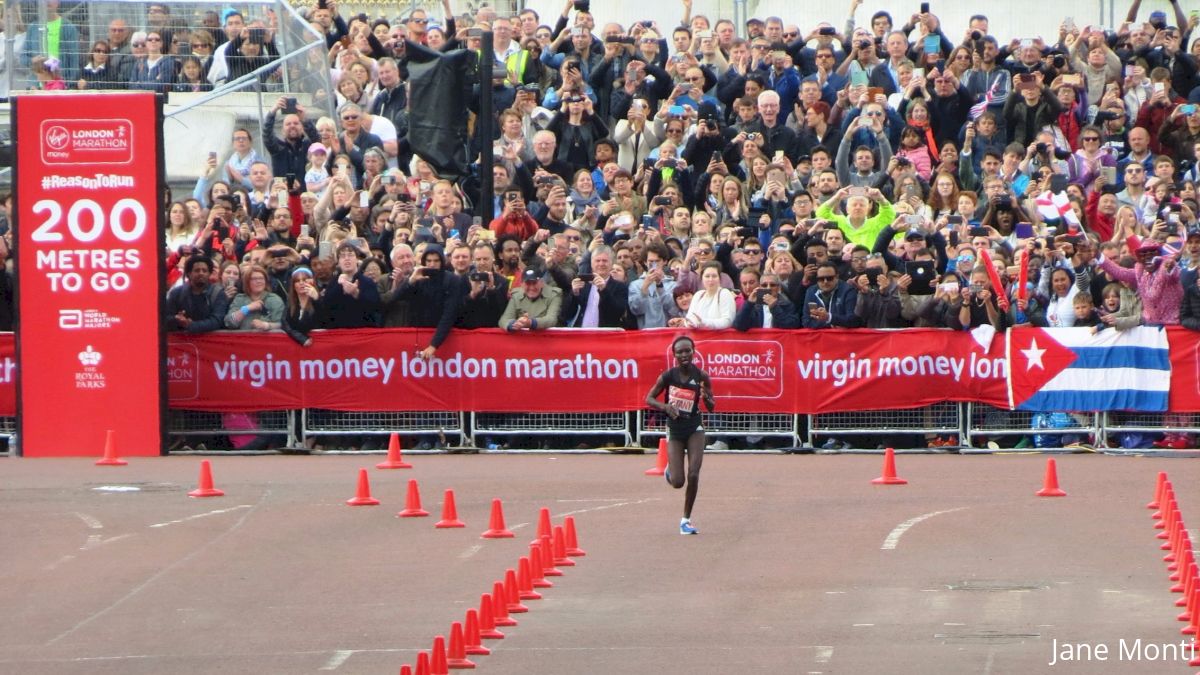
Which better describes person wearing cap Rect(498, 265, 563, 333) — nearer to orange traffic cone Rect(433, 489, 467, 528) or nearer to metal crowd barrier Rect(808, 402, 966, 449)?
metal crowd barrier Rect(808, 402, 966, 449)

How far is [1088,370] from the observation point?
23266mm

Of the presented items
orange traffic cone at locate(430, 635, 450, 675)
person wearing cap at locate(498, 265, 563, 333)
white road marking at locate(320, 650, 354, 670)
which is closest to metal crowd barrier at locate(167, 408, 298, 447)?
person wearing cap at locate(498, 265, 563, 333)

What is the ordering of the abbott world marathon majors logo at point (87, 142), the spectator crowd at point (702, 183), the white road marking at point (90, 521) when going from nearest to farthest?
1. the white road marking at point (90, 521)
2. the spectator crowd at point (702, 183)
3. the abbott world marathon majors logo at point (87, 142)

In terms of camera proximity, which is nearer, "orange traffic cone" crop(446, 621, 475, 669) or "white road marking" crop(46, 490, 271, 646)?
"orange traffic cone" crop(446, 621, 475, 669)

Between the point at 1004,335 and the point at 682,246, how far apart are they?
4.06m

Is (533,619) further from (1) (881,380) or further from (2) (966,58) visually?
(2) (966,58)

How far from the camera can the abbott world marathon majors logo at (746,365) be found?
77.8 ft

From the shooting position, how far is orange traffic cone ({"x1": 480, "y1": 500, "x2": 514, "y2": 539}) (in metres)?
17.3

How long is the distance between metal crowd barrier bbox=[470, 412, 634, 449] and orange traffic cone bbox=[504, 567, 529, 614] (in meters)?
9.83

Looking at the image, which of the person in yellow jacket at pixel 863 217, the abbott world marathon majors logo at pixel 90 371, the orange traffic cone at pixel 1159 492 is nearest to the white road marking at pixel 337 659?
the orange traffic cone at pixel 1159 492

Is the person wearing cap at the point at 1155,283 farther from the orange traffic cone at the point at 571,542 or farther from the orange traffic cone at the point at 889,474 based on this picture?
the orange traffic cone at the point at 571,542

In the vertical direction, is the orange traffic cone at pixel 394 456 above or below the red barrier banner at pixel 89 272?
below

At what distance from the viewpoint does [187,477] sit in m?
21.9

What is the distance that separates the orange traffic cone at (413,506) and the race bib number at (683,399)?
98.5 inches
